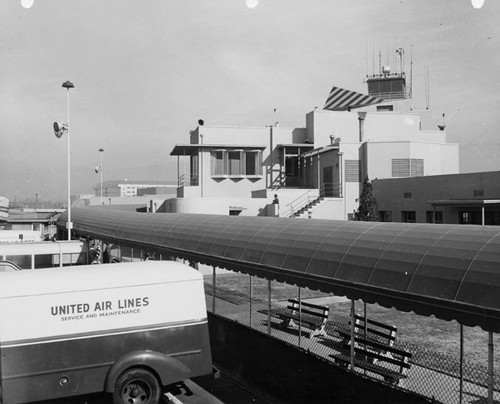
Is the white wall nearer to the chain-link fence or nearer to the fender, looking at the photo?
the chain-link fence

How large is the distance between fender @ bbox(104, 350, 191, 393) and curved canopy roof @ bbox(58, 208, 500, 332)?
288 cm

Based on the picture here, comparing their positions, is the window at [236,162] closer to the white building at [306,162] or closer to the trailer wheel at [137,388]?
the white building at [306,162]

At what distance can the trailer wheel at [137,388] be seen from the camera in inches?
366

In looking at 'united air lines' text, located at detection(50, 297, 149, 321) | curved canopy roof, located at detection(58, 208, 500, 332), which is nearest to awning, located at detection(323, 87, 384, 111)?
curved canopy roof, located at detection(58, 208, 500, 332)

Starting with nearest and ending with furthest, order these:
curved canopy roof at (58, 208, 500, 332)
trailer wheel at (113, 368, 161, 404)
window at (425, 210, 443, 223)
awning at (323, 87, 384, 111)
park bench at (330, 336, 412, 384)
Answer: curved canopy roof at (58, 208, 500, 332)
trailer wheel at (113, 368, 161, 404)
park bench at (330, 336, 412, 384)
window at (425, 210, 443, 223)
awning at (323, 87, 384, 111)

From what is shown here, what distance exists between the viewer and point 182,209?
122ft

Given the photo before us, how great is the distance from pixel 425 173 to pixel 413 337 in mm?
27344

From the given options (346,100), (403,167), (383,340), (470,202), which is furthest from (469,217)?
(346,100)

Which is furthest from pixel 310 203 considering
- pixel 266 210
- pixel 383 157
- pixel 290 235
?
pixel 290 235

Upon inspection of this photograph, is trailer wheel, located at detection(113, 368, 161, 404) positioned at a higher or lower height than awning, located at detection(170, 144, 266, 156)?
lower

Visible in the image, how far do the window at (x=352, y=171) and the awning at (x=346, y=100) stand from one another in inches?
500

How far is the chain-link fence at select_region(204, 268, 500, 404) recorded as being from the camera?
36.1ft

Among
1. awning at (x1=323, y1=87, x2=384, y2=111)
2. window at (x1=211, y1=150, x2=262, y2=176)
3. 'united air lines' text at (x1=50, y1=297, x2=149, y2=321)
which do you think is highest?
awning at (x1=323, y1=87, x2=384, y2=111)

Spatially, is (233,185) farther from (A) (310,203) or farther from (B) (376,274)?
(B) (376,274)
